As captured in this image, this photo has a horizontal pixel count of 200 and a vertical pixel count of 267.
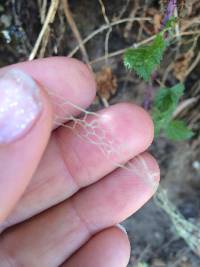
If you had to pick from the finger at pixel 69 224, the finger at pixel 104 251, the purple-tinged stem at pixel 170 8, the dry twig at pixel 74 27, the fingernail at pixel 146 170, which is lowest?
the finger at pixel 104 251

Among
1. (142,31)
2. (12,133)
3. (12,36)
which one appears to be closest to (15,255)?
(12,133)

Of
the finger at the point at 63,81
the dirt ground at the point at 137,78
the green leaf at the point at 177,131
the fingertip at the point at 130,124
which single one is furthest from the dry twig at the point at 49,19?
the green leaf at the point at 177,131

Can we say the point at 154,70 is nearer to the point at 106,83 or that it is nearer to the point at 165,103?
the point at 165,103

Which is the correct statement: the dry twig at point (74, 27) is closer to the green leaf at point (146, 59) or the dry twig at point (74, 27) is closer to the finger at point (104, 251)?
the green leaf at point (146, 59)

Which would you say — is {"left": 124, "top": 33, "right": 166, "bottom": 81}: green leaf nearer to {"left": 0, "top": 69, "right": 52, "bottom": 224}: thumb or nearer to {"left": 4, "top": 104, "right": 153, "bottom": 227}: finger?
{"left": 4, "top": 104, "right": 153, "bottom": 227}: finger

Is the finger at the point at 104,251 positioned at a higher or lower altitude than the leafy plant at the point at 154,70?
lower

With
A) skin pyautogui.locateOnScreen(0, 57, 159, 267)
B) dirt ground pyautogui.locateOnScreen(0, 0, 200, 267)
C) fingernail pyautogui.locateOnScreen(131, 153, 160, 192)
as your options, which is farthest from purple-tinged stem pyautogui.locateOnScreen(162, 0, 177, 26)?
fingernail pyautogui.locateOnScreen(131, 153, 160, 192)

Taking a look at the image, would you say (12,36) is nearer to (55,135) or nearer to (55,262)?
(55,135)
